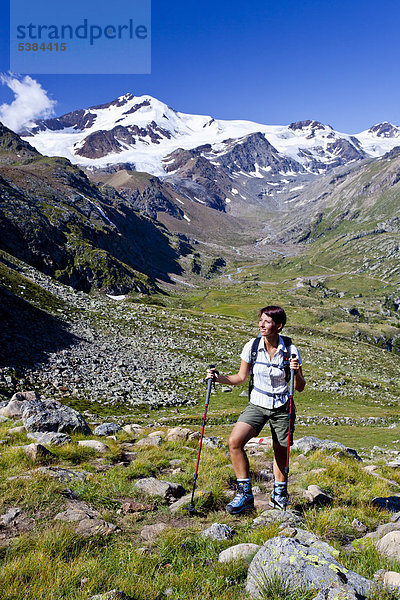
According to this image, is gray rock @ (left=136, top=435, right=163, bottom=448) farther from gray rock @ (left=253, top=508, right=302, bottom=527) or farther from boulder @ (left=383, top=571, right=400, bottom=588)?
boulder @ (left=383, top=571, right=400, bottom=588)

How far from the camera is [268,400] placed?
26.2 feet

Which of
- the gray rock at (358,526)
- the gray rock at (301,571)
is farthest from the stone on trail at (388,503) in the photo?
the gray rock at (301,571)

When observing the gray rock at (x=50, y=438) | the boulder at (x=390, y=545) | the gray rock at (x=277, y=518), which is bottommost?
the gray rock at (x=50, y=438)

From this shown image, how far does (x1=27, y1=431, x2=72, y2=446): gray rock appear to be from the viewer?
1128 centimetres

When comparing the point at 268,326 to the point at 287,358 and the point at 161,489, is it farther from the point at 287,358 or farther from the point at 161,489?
the point at 161,489

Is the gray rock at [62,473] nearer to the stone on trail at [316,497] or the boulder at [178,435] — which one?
the stone on trail at [316,497]

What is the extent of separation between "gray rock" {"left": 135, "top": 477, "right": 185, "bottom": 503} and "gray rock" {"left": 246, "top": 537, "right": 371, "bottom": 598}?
3800mm

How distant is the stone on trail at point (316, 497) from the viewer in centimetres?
840

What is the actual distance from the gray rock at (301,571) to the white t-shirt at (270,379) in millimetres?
3164

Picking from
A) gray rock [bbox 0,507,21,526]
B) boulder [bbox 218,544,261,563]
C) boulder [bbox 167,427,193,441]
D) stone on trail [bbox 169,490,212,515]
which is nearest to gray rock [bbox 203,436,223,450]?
boulder [bbox 167,427,193,441]

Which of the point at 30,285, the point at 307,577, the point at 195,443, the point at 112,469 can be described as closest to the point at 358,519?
the point at 307,577

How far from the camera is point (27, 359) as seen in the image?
30344 millimetres

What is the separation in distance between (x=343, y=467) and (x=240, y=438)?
571 cm

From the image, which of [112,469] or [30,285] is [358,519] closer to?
[112,469]
